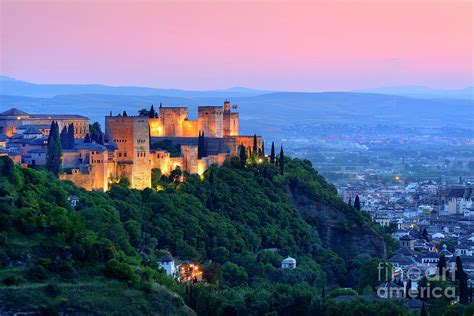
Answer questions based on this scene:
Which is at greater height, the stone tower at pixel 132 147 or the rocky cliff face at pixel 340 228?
the stone tower at pixel 132 147

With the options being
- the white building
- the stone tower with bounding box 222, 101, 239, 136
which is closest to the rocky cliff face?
the stone tower with bounding box 222, 101, 239, 136

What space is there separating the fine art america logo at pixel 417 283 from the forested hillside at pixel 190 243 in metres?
0.88

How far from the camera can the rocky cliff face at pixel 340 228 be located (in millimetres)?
82000

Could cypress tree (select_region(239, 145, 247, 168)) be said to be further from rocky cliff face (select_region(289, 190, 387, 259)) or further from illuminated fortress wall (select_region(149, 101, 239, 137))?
rocky cliff face (select_region(289, 190, 387, 259))

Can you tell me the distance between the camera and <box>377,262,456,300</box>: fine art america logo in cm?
6097

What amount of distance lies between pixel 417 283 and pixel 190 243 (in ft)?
37.8

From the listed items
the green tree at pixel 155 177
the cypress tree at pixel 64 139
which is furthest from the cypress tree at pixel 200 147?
the cypress tree at pixel 64 139

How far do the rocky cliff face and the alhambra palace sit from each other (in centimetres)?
516

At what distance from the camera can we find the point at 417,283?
6525 cm

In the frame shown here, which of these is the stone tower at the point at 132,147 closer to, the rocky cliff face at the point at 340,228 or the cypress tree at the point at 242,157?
the cypress tree at the point at 242,157

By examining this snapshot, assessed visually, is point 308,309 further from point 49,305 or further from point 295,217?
A: point 295,217


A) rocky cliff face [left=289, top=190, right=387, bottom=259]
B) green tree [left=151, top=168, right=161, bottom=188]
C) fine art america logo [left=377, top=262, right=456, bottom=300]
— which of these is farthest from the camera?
rocky cliff face [left=289, top=190, right=387, bottom=259]

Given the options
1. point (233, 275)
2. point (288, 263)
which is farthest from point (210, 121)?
point (233, 275)

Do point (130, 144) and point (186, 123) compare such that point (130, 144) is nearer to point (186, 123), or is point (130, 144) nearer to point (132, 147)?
point (132, 147)
